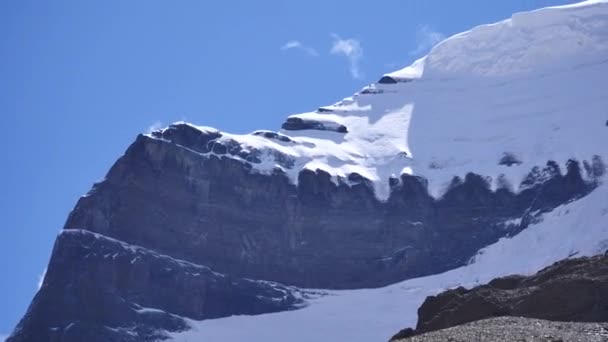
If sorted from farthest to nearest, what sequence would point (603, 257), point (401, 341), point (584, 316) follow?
point (603, 257) < point (584, 316) < point (401, 341)

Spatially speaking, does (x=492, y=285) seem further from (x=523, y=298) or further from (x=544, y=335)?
(x=544, y=335)

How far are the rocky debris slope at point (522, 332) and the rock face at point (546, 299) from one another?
18.8 feet

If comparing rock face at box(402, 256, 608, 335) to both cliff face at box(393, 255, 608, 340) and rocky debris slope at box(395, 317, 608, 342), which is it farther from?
rocky debris slope at box(395, 317, 608, 342)

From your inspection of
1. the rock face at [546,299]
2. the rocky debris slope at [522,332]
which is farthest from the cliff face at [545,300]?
the rocky debris slope at [522,332]

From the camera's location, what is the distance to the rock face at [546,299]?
7738cm

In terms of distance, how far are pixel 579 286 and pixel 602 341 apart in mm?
12691

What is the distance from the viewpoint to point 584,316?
7706cm

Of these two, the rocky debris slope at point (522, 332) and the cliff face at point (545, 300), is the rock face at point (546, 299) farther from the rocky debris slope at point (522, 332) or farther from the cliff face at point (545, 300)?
the rocky debris slope at point (522, 332)

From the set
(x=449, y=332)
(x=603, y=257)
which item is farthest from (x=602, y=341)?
(x=603, y=257)

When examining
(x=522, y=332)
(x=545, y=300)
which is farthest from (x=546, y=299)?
(x=522, y=332)

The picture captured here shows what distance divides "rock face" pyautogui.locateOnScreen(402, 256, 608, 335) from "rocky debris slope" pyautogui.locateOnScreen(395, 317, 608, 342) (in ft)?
18.8

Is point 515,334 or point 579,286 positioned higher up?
point 579,286

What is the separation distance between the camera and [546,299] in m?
79.0

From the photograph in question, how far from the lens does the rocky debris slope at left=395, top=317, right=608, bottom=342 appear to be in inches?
2589
